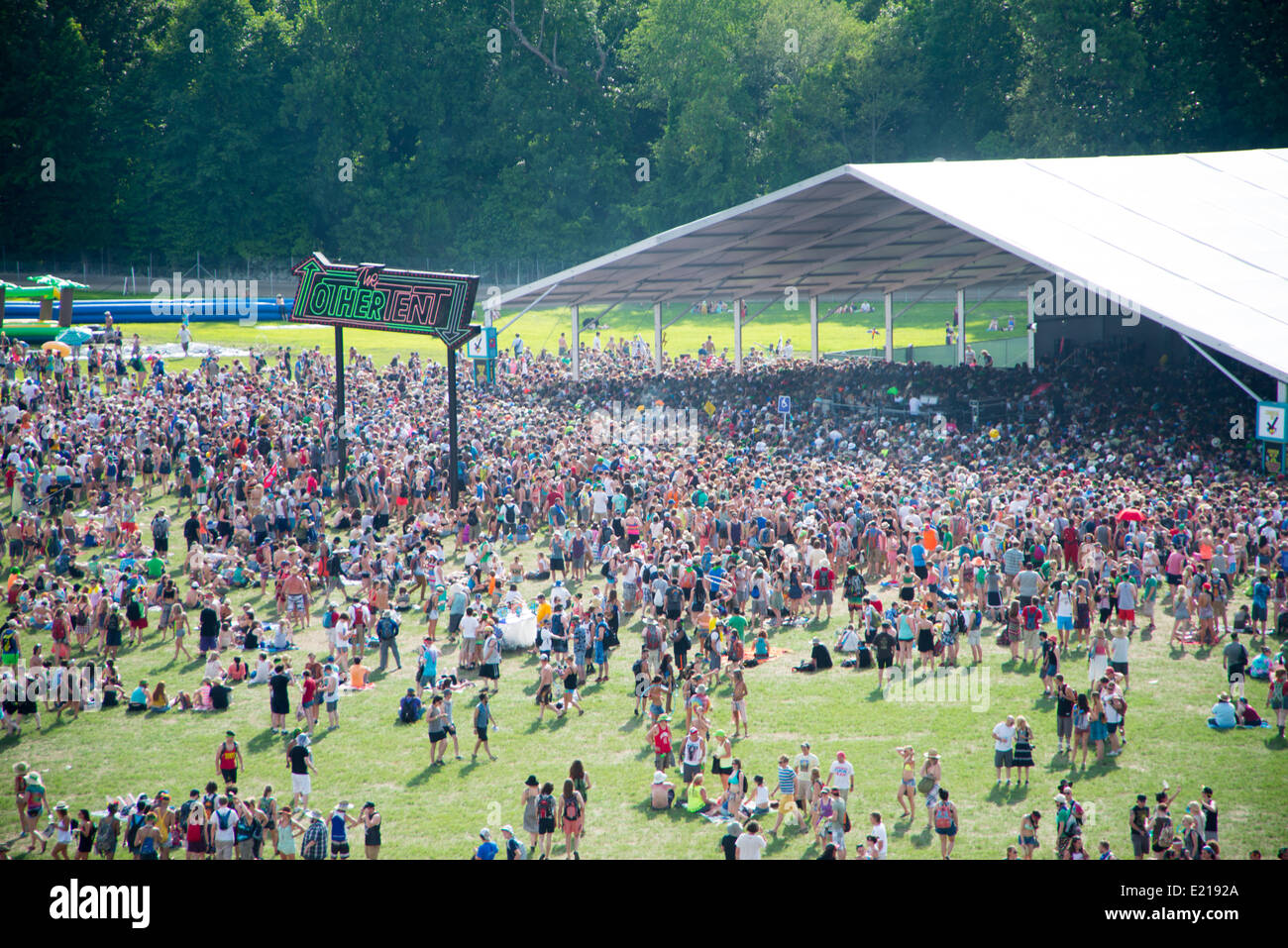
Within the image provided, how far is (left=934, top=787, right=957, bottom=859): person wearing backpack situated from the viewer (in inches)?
559

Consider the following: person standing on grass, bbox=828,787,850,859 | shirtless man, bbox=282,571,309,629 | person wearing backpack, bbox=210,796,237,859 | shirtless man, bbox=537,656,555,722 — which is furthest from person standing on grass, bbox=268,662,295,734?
person standing on grass, bbox=828,787,850,859

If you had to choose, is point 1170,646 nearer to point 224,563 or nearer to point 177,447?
point 224,563

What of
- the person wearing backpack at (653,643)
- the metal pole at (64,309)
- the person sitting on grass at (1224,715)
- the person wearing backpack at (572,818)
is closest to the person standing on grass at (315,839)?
the person wearing backpack at (572,818)

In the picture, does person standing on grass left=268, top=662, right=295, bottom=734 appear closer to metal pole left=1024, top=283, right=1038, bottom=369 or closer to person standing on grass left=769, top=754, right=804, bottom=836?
person standing on grass left=769, top=754, right=804, bottom=836

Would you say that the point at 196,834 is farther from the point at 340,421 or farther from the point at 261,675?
the point at 340,421

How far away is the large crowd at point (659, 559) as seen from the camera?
16469 mm

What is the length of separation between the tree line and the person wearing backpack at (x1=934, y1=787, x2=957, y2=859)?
62226mm

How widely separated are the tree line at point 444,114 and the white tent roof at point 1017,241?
30130 millimetres

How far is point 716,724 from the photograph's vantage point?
18.4 m

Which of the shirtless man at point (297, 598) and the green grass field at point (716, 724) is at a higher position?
→ the shirtless man at point (297, 598)

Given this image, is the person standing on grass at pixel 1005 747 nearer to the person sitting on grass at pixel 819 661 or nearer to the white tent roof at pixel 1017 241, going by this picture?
the person sitting on grass at pixel 819 661

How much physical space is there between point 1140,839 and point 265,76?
→ 250 ft


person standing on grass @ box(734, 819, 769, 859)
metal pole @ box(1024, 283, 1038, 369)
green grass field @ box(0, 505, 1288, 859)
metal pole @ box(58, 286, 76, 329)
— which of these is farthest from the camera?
metal pole @ box(58, 286, 76, 329)
